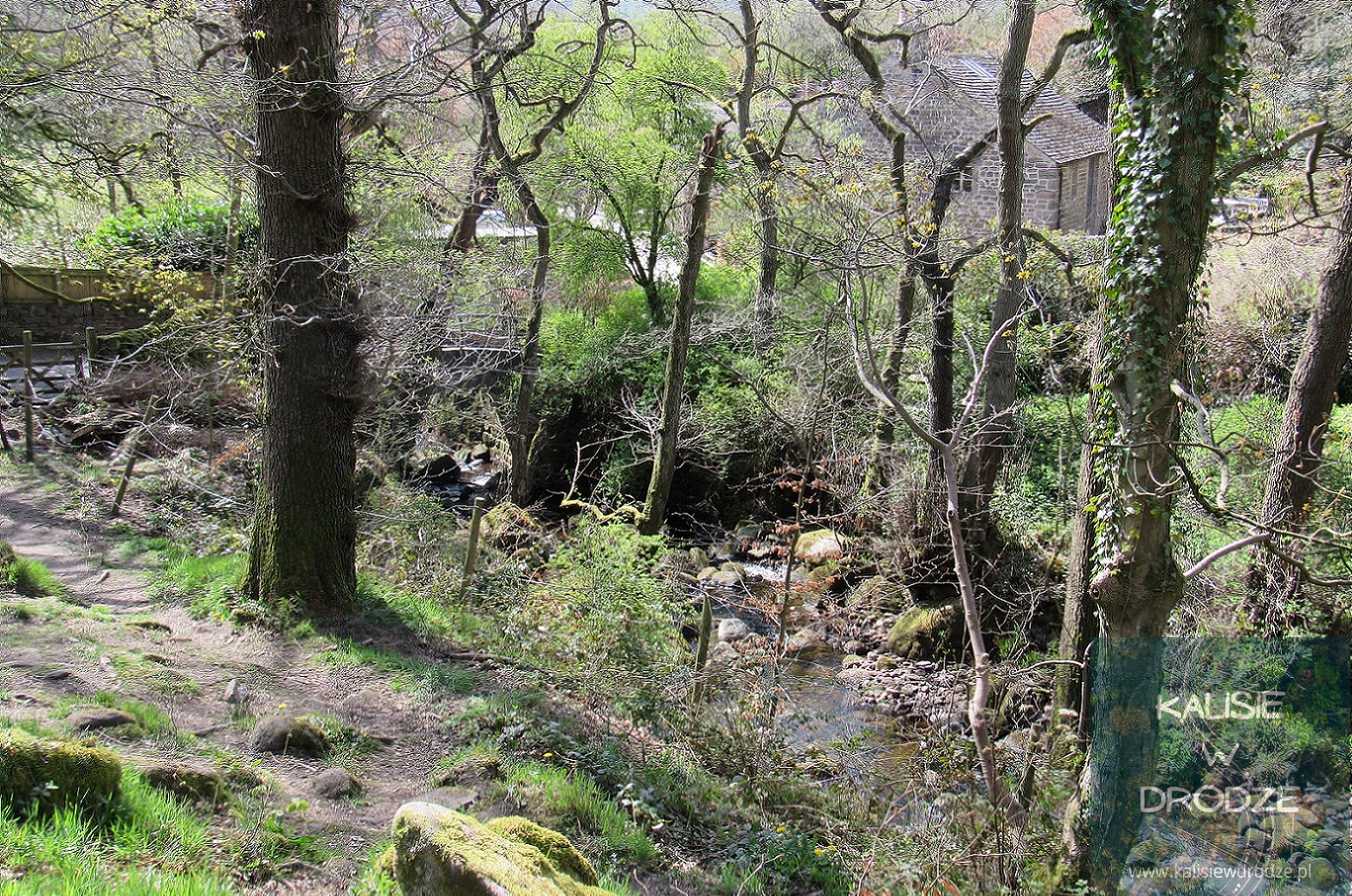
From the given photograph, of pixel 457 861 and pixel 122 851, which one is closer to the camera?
pixel 457 861

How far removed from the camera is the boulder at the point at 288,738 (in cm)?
567

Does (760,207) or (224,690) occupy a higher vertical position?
(760,207)

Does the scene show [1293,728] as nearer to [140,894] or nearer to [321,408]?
[140,894]

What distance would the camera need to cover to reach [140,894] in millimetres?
3283

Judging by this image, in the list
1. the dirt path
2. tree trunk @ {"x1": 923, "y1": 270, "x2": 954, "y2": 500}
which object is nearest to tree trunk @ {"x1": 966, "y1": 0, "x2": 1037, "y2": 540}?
tree trunk @ {"x1": 923, "y1": 270, "x2": 954, "y2": 500}

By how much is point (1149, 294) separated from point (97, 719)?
7.01m

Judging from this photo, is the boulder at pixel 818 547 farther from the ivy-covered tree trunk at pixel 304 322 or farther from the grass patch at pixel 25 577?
the grass patch at pixel 25 577

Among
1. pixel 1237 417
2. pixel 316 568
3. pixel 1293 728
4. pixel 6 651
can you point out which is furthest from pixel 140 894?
pixel 1237 417

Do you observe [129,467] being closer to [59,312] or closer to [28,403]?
[28,403]

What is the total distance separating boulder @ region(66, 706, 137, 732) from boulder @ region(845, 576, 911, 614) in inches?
366

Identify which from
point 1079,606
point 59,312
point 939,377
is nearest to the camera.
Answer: point 1079,606

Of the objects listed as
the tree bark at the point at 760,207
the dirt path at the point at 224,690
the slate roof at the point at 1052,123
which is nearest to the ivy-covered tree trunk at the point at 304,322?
the dirt path at the point at 224,690

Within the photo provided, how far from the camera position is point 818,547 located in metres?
14.5

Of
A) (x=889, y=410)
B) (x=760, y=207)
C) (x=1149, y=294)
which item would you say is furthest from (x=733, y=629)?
(x=1149, y=294)
